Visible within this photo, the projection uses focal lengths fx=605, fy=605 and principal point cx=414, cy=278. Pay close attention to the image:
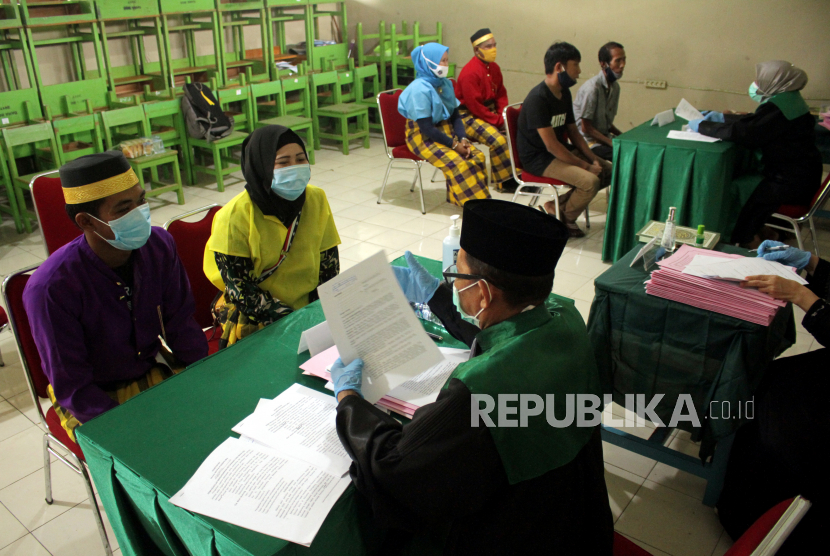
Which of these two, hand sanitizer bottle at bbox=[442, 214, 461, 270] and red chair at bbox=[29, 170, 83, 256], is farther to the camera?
red chair at bbox=[29, 170, 83, 256]

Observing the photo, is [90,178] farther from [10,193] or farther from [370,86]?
[370,86]

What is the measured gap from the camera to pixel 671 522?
2082 mm

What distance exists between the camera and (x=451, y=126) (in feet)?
17.2

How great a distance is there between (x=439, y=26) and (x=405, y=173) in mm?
2434

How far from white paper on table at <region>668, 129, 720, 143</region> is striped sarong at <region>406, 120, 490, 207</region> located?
1.47 meters

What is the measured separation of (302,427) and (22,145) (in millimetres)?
4561

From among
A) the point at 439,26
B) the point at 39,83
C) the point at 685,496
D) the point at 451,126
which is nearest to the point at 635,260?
the point at 685,496

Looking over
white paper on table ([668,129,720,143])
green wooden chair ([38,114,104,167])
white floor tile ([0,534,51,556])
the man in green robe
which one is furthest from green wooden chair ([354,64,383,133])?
the man in green robe

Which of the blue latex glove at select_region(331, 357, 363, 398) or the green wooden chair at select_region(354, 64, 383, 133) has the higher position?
the green wooden chair at select_region(354, 64, 383, 133)

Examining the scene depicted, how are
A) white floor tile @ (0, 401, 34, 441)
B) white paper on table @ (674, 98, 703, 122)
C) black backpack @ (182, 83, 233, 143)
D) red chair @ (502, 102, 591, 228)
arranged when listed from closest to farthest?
white floor tile @ (0, 401, 34, 441) → red chair @ (502, 102, 591, 228) → white paper on table @ (674, 98, 703, 122) → black backpack @ (182, 83, 233, 143)

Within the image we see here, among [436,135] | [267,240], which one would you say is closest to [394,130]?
[436,135]

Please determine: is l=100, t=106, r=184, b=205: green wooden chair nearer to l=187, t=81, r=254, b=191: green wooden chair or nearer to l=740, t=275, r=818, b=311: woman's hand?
→ l=187, t=81, r=254, b=191: green wooden chair

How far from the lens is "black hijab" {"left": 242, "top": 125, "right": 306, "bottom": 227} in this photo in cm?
210

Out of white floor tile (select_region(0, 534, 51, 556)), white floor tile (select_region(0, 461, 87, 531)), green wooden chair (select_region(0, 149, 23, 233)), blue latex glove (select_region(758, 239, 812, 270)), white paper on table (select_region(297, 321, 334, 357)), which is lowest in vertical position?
white floor tile (select_region(0, 534, 51, 556))
